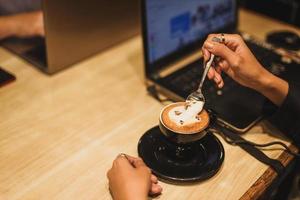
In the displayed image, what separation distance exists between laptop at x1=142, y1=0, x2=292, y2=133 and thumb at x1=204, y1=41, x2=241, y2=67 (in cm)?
12

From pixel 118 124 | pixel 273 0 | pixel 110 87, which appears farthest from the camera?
pixel 273 0

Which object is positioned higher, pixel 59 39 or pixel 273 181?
pixel 59 39

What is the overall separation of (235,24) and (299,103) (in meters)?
0.57

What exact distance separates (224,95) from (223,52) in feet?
0.65

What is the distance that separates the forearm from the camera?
3.08 ft

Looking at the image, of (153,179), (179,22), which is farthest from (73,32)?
(153,179)

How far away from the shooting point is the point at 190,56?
1.31 meters

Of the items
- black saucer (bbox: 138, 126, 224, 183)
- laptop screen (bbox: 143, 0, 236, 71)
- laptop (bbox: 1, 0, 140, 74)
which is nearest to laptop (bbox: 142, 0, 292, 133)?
laptop screen (bbox: 143, 0, 236, 71)

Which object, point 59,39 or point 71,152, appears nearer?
point 71,152

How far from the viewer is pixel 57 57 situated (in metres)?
1.17

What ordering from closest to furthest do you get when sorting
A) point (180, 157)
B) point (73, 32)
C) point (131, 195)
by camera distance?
1. point (131, 195)
2. point (180, 157)
3. point (73, 32)

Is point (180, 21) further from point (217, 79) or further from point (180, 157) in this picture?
point (180, 157)

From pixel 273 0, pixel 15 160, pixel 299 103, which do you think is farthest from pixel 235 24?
pixel 15 160

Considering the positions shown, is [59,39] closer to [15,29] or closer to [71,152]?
[15,29]
